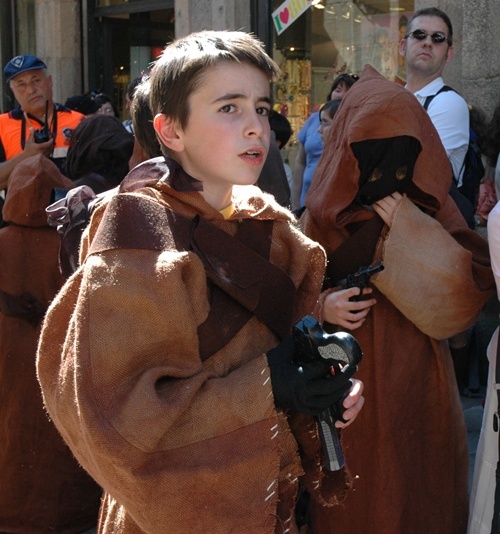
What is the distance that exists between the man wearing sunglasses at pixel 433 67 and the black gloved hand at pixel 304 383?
252 centimetres

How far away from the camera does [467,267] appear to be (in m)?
2.73

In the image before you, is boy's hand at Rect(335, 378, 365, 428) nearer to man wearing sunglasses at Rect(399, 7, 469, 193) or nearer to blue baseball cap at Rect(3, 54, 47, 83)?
man wearing sunglasses at Rect(399, 7, 469, 193)

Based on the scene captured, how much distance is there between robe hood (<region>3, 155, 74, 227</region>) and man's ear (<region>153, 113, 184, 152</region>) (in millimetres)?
1882

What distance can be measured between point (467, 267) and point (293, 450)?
42.4 inches

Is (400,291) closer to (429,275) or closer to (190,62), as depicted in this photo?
(429,275)

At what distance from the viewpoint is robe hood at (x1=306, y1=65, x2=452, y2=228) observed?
2717 mm

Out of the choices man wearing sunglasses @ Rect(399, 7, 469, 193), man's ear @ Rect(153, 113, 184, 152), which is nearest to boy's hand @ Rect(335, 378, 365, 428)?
man's ear @ Rect(153, 113, 184, 152)

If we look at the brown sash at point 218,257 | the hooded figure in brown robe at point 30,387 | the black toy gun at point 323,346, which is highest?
the brown sash at point 218,257

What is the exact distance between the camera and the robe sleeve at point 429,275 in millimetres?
2705

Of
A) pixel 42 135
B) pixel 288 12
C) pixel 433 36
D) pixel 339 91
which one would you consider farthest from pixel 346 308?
pixel 288 12

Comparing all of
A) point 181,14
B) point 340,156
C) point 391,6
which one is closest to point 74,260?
point 340,156

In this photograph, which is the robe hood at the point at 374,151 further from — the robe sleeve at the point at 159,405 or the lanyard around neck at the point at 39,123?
the lanyard around neck at the point at 39,123

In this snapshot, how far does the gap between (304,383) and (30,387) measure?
2455mm

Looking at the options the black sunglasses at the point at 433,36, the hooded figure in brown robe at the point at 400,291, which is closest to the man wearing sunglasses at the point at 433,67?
the black sunglasses at the point at 433,36
